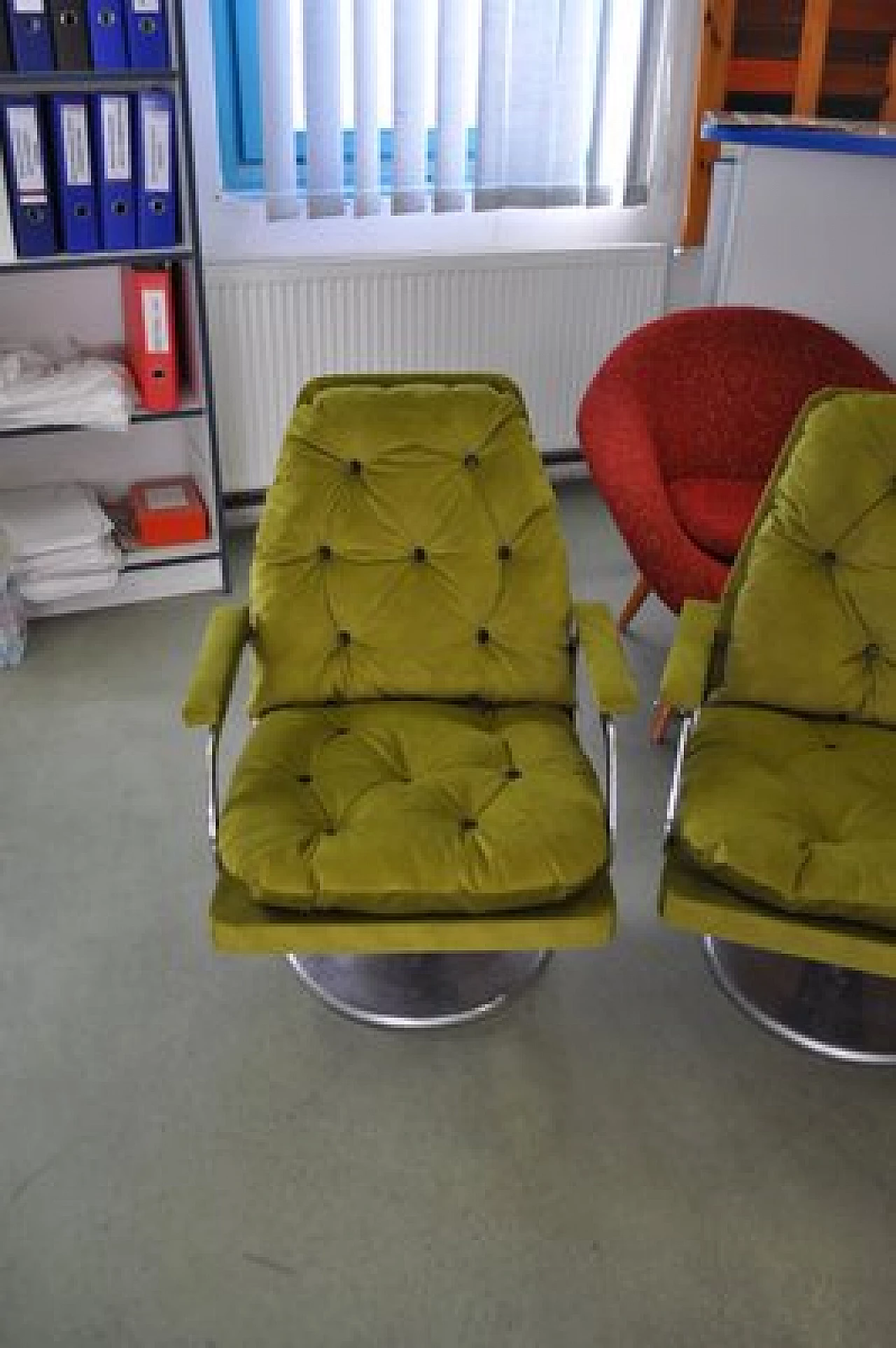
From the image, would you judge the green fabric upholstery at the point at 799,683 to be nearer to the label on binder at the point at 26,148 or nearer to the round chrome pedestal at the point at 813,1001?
the round chrome pedestal at the point at 813,1001

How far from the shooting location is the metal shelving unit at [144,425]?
99.6 inches

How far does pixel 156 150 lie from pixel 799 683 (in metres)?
1.86

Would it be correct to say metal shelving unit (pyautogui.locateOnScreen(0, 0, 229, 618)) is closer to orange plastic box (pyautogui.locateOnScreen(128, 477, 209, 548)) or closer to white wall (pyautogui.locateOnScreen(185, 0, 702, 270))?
orange plastic box (pyautogui.locateOnScreen(128, 477, 209, 548))

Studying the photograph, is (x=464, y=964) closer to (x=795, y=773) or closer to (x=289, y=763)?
(x=289, y=763)

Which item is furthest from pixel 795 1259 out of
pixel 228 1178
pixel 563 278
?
pixel 563 278

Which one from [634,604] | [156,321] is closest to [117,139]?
[156,321]

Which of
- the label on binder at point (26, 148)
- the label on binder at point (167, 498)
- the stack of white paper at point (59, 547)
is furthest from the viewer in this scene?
the label on binder at point (167, 498)

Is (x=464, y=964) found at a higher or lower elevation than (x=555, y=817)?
lower

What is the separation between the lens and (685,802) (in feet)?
5.44

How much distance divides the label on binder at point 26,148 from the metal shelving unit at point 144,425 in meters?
0.06

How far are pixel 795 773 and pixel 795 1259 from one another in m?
0.68

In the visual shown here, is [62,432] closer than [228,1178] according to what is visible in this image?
No

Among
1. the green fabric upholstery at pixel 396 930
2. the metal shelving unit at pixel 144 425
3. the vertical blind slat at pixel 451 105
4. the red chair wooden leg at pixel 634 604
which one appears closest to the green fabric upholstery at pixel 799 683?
the green fabric upholstery at pixel 396 930

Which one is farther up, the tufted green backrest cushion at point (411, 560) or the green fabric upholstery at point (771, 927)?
the tufted green backrest cushion at point (411, 560)
